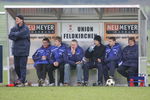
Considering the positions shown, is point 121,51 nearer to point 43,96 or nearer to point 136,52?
point 136,52

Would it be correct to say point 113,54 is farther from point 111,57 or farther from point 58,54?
point 58,54

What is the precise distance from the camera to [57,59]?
67.8ft

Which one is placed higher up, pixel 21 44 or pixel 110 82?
pixel 21 44

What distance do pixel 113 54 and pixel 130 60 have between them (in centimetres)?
52

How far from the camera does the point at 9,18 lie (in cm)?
2084

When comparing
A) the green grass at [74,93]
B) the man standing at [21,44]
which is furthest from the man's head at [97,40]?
the green grass at [74,93]

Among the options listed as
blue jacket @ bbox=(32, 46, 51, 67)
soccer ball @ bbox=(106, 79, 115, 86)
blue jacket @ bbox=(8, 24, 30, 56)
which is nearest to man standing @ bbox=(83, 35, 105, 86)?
soccer ball @ bbox=(106, 79, 115, 86)

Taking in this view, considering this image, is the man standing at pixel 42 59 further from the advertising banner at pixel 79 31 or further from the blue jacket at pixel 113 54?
the blue jacket at pixel 113 54

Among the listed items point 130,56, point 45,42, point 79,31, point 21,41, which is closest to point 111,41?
point 130,56

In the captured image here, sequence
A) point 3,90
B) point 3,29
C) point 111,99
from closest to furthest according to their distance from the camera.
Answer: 1. point 111,99
2. point 3,90
3. point 3,29

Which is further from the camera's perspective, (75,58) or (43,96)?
(75,58)

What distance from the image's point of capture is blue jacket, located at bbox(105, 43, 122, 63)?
2066 centimetres

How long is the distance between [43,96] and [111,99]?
1.58 meters

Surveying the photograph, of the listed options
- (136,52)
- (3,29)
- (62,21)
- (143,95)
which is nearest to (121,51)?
(136,52)
